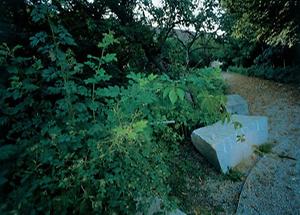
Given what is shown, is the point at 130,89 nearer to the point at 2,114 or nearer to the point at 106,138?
the point at 106,138

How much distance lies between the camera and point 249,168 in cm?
458

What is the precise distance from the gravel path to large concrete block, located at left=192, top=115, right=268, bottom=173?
331 millimetres

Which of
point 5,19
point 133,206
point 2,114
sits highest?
point 5,19

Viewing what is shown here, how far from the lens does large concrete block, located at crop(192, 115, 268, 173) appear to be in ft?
14.6

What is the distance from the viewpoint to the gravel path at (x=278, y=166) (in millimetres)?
3547

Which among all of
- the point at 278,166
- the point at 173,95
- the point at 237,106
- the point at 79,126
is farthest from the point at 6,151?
the point at 237,106

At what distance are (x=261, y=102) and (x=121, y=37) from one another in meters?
5.38

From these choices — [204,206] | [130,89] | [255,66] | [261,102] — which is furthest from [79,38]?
[255,66]

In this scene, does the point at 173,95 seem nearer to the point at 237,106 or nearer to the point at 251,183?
the point at 251,183

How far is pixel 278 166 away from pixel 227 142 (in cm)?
89

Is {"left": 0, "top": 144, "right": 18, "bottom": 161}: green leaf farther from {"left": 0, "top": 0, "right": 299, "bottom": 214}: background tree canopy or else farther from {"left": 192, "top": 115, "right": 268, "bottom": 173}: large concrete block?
{"left": 192, "top": 115, "right": 268, "bottom": 173}: large concrete block

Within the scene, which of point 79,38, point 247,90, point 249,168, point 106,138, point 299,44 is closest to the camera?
point 106,138

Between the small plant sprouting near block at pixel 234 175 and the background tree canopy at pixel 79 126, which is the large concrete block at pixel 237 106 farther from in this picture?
the background tree canopy at pixel 79 126

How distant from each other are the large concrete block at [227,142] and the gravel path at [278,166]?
0.33m
